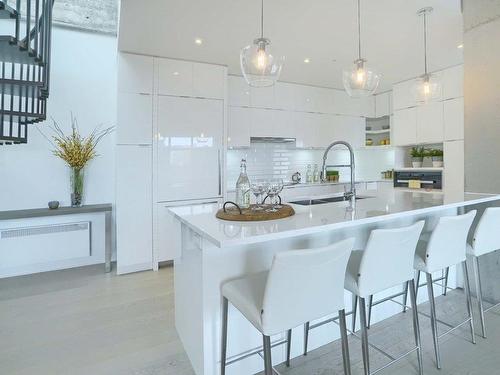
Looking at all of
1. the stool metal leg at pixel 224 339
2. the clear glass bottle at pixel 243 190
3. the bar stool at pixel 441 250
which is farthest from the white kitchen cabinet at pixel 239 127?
the stool metal leg at pixel 224 339

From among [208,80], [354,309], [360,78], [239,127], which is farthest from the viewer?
[239,127]

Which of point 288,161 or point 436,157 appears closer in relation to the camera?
point 436,157

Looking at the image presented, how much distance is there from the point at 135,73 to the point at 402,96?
4201mm

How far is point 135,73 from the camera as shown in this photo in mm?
3545

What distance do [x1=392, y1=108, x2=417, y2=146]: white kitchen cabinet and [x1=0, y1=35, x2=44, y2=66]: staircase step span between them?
5.03 meters

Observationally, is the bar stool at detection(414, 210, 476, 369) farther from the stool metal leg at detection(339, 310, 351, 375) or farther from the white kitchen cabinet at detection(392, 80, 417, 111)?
the white kitchen cabinet at detection(392, 80, 417, 111)

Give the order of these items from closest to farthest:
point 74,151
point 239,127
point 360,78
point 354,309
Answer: point 354,309 → point 360,78 → point 74,151 → point 239,127

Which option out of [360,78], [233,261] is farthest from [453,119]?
[233,261]

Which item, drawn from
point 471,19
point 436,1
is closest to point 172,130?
point 436,1

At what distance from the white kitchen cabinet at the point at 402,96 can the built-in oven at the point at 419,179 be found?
44.0 inches

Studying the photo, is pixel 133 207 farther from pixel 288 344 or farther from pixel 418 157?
pixel 418 157

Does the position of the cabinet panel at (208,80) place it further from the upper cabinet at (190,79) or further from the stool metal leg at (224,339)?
the stool metal leg at (224,339)

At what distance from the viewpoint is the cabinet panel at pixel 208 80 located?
385 cm

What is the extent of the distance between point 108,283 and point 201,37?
2.89 meters
